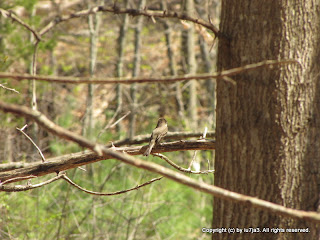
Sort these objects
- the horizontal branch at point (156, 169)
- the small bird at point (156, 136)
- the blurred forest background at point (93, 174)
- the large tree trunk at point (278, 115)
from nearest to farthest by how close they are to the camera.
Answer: the horizontal branch at point (156, 169) < the large tree trunk at point (278, 115) < the small bird at point (156, 136) < the blurred forest background at point (93, 174)

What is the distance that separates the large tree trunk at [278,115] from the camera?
89.8 inches

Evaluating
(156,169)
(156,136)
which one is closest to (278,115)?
(156,169)

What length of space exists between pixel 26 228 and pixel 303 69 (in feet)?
15.7

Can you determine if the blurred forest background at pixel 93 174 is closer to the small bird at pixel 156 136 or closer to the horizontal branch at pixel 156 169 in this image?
the small bird at pixel 156 136

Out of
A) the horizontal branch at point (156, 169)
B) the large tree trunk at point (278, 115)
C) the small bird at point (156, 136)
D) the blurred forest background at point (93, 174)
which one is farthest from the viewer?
the blurred forest background at point (93, 174)

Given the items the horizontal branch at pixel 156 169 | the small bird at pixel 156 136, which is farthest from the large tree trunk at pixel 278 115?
the small bird at pixel 156 136

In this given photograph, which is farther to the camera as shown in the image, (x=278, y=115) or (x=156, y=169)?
(x=278, y=115)

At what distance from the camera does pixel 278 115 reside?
89.8 inches

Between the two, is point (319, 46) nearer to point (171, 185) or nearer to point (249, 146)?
point (249, 146)

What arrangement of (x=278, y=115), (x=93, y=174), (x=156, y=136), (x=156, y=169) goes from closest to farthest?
(x=156, y=169) < (x=278, y=115) < (x=156, y=136) < (x=93, y=174)

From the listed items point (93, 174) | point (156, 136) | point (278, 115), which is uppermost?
point (278, 115)

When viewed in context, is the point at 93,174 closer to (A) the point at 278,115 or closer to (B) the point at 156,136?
(B) the point at 156,136

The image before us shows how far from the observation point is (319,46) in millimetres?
2336

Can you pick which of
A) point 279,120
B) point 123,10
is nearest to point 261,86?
point 279,120
